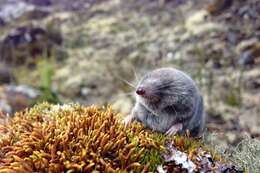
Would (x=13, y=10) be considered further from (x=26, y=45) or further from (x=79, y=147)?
(x=79, y=147)

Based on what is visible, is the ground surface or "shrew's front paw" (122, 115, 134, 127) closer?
"shrew's front paw" (122, 115, 134, 127)

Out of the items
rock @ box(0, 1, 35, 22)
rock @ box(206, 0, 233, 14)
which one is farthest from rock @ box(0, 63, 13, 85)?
rock @ box(0, 1, 35, 22)

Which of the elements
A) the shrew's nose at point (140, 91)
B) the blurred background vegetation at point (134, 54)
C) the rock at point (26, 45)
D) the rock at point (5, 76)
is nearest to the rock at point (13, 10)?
the blurred background vegetation at point (134, 54)

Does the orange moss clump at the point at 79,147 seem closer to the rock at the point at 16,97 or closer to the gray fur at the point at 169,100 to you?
the gray fur at the point at 169,100

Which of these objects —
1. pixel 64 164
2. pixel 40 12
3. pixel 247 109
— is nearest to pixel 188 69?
pixel 247 109

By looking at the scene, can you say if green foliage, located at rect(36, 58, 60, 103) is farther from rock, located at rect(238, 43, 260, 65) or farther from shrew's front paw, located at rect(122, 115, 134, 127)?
rock, located at rect(238, 43, 260, 65)

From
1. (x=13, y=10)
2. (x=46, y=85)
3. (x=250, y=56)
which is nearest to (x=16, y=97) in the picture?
(x=46, y=85)
